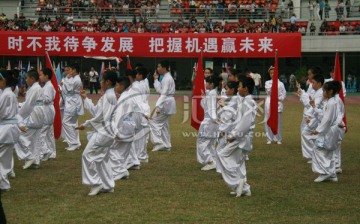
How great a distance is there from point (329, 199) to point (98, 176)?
11.4 feet

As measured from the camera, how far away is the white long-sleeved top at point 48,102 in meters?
13.1

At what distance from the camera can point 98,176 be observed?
1004 cm

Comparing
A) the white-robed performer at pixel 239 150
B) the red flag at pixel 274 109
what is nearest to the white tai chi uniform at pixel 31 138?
the white-robed performer at pixel 239 150

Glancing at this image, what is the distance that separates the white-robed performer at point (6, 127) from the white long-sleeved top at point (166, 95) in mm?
5196

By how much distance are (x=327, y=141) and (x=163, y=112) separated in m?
5.01

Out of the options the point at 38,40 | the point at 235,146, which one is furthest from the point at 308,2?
the point at 235,146

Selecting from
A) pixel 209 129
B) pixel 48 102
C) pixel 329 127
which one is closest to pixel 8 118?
pixel 48 102

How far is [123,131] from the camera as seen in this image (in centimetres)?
1135

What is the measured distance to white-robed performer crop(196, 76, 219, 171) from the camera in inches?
498

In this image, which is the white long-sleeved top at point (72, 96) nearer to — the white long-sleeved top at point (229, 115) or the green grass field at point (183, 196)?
the green grass field at point (183, 196)

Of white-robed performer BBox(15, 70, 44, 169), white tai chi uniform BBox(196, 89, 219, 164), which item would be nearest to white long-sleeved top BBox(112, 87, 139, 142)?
white tai chi uniform BBox(196, 89, 219, 164)

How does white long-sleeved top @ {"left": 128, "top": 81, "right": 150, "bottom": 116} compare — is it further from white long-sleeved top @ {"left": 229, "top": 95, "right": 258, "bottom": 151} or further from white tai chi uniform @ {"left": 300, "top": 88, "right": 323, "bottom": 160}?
white tai chi uniform @ {"left": 300, "top": 88, "right": 323, "bottom": 160}

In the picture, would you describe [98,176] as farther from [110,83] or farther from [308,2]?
[308,2]

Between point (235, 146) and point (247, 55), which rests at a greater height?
point (247, 55)
